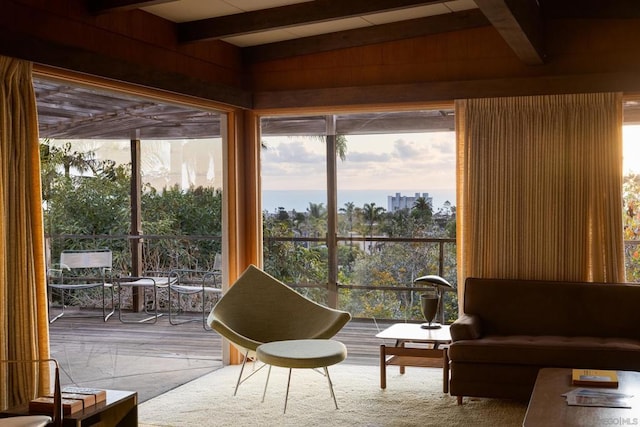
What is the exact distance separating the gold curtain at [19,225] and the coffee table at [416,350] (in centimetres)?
234

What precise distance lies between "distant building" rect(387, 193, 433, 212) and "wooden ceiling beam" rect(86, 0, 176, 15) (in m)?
2.64

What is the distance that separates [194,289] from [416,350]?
2.31 metres

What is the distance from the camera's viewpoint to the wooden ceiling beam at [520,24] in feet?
12.9

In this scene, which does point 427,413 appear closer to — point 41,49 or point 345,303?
point 345,303

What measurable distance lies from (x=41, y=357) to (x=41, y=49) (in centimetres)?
169

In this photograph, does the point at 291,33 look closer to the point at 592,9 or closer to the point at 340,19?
the point at 340,19

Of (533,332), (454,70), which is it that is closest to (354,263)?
(533,332)

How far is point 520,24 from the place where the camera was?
4336mm

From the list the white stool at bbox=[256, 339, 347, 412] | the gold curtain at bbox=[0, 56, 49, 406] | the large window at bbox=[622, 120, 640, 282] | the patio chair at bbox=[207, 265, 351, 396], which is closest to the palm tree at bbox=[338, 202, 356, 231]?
the patio chair at bbox=[207, 265, 351, 396]

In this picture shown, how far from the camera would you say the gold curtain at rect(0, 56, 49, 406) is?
155 inches

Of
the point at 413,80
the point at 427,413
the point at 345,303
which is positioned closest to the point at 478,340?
the point at 427,413

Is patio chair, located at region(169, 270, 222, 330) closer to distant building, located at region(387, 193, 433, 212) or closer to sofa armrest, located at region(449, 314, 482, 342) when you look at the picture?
distant building, located at region(387, 193, 433, 212)

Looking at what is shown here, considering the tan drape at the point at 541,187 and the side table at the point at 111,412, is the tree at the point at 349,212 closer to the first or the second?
the tan drape at the point at 541,187

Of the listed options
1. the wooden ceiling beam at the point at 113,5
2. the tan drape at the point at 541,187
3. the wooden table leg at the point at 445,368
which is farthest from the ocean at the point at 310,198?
the wooden ceiling beam at the point at 113,5
